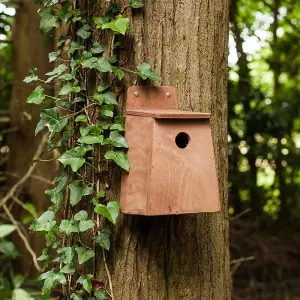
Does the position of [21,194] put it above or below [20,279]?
above

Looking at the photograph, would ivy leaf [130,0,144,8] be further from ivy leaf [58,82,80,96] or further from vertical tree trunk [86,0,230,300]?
ivy leaf [58,82,80,96]

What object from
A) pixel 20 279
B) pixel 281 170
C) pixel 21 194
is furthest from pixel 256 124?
pixel 20 279

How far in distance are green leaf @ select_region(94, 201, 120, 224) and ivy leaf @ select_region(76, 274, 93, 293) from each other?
0.83ft

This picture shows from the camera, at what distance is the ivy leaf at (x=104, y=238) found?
84.6 inches

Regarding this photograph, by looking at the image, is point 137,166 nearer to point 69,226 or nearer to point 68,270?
point 69,226

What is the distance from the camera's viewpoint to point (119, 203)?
2170mm

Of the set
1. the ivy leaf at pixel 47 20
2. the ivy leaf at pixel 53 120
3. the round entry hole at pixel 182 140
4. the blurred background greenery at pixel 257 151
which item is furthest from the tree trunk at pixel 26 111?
the round entry hole at pixel 182 140

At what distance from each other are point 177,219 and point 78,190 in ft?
1.25

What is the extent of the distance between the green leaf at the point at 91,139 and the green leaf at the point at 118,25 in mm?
373

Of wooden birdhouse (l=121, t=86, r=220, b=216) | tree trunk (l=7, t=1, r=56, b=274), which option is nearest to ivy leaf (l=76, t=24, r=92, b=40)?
wooden birdhouse (l=121, t=86, r=220, b=216)

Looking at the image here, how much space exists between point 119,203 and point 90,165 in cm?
17

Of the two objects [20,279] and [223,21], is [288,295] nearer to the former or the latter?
[223,21]

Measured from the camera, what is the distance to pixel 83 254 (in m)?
2.18

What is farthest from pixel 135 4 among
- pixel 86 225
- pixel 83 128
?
pixel 86 225
